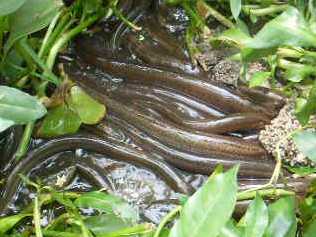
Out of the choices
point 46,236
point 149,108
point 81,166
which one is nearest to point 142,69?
point 149,108

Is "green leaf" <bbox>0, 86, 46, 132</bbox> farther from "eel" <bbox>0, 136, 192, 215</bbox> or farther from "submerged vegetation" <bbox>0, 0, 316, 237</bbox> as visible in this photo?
"eel" <bbox>0, 136, 192, 215</bbox>

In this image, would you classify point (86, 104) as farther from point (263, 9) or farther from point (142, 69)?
point (263, 9)

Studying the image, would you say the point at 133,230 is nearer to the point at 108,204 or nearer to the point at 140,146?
the point at 108,204

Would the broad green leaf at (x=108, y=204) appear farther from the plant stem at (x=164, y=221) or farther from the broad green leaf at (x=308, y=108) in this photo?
the broad green leaf at (x=308, y=108)

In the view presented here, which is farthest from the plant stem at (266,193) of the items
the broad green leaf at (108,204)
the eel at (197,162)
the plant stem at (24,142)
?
the plant stem at (24,142)

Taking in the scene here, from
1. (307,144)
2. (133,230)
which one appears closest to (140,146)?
(133,230)

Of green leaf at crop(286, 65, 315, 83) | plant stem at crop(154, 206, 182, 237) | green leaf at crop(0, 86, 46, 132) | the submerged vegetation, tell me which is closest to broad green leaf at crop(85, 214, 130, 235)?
the submerged vegetation
